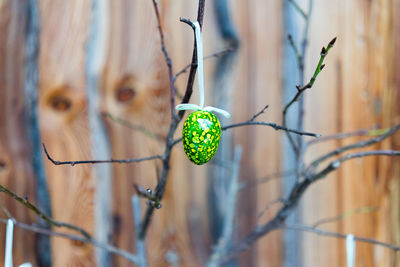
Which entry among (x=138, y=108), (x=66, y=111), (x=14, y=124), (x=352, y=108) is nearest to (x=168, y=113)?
(x=138, y=108)

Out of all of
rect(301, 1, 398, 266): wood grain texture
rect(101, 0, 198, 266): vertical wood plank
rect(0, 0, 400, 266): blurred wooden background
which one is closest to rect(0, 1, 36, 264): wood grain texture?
rect(0, 0, 400, 266): blurred wooden background

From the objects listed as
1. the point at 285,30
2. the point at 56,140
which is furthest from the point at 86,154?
the point at 285,30

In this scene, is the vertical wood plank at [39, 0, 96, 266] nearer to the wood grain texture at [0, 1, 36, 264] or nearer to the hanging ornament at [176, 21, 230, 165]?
the wood grain texture at [0, 1, 36, 264]

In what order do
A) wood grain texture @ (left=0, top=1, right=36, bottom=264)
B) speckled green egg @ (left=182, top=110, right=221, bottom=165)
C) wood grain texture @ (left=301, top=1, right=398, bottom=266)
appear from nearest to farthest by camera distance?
speckled green egg @ (left=182, top=110, right=221, bottom=165) < wood grain texture @ (left=0, top=1, right=36, bottom=264) < wood grain texture @ (left=301, top=1, right=398, bottom=266)

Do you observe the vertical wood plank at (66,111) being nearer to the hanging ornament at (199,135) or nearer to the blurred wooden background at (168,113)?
the blurred wooden background at (168,113)

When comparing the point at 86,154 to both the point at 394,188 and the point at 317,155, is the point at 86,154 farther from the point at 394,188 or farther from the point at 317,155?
the point at 394,188

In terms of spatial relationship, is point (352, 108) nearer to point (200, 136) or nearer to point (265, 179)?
point (265, 179)
